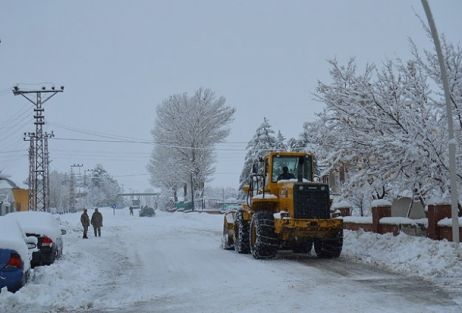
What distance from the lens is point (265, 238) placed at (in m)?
16.5

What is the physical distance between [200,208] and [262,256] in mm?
50551

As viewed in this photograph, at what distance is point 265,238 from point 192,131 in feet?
163

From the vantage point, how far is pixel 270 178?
17.9 m

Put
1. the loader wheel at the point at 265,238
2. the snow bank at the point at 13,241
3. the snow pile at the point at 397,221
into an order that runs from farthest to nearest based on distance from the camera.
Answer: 1. the snow pile at the point at 397,221
2. the loader wheel at the point at 265,238
3. the snow bank at the point at 13,241

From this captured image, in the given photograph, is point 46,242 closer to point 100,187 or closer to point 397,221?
point 397,221

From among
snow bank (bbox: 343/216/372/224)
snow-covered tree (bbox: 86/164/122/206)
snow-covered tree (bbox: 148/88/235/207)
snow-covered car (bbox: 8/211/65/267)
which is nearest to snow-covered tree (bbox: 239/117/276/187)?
snow-covered tree (bbox: 148/88/235/207)

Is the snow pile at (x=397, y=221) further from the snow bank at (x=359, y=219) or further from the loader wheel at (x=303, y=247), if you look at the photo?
the loader wheel at (x=303, y=247)

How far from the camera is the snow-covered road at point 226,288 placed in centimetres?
918

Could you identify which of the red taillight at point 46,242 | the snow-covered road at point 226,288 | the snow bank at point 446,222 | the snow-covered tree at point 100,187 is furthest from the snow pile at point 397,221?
the snow-covered tree at point 100,187

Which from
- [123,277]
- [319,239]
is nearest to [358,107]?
[319,239]

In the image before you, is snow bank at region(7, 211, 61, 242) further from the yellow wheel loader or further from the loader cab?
the loader cab

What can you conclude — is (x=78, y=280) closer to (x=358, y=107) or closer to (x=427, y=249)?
(x=427, y=249)

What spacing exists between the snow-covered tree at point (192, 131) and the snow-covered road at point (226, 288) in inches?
1936

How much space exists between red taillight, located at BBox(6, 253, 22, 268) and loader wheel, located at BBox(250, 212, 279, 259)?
25.1ft
